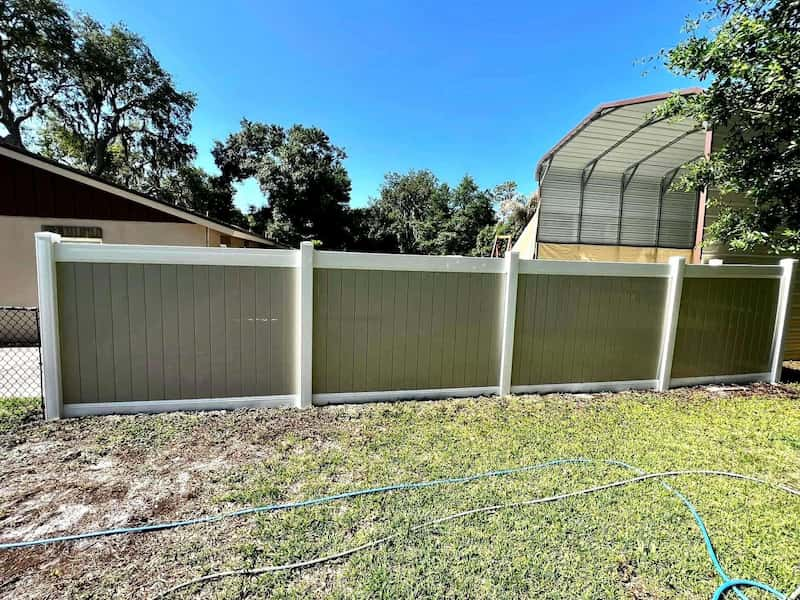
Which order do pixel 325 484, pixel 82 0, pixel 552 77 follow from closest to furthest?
pixel 325 484 → pixel 552 77 → pixel 82 0

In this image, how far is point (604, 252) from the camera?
9594mm

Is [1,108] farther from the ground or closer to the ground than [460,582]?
farther from the ground

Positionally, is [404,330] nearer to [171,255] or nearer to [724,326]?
[171,255]

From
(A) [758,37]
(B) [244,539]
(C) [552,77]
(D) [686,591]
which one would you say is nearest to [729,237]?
(A) [758,37]

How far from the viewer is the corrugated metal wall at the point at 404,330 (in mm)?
3979

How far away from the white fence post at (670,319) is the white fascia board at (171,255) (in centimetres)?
471

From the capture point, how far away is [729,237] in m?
5.41

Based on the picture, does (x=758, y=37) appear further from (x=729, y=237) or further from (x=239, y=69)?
(x=239, y=69)

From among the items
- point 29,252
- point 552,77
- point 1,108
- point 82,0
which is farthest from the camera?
point 1,108

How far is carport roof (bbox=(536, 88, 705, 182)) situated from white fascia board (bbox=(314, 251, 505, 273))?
13.3 ft

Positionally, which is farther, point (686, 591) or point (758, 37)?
point (758, 37)

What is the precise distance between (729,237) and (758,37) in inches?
99.1

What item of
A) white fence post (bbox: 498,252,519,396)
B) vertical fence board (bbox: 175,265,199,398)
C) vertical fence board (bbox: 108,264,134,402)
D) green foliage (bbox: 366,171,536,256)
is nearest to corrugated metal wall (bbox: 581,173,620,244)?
white fence post (bbox: 498,252,519,396)

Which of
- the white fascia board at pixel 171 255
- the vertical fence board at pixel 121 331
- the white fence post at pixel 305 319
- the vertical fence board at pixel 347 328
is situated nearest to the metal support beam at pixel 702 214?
the vertical fence board at pixel 347 328
